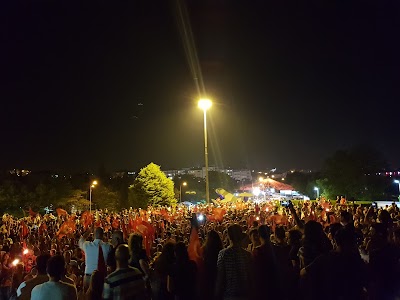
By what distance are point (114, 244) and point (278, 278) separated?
357 cm

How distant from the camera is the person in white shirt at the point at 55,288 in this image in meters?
4.59

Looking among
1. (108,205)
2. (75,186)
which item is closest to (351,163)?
(108,205)

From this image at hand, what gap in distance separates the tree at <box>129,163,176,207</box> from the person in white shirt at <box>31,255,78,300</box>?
122 feet

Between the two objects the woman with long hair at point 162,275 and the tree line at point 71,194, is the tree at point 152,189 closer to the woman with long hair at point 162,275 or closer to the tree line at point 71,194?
the tree line at point 71,194

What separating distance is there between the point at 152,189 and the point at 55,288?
37.5 m

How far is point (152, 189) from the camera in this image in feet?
137

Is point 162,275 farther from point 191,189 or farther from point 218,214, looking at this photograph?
point 191,189

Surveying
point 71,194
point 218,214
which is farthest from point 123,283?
point 71,194

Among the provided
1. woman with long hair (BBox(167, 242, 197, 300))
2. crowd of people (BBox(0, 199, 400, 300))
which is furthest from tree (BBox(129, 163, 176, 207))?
woman with long hair (BBox(167, 242, 197, 300))

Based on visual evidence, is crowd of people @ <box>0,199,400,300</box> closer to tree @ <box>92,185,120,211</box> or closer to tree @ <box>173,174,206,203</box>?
tree @ <box>92,185,120,211</box>

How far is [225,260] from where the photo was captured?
4898 mm

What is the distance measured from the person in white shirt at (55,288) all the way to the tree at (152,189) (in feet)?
122

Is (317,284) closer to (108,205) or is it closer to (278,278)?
(278,278)

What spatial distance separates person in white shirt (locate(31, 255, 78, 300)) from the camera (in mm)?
4590
